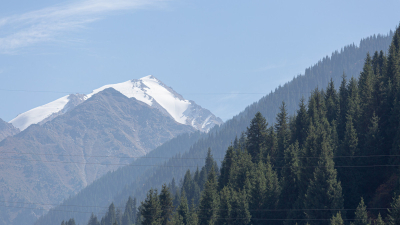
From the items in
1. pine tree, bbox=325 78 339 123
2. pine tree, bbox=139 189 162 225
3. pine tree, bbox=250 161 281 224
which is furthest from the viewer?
pine tree, bbox=325 78 339 123

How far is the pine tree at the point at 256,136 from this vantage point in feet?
277

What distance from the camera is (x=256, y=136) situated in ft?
284

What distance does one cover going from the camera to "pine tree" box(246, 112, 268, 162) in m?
84.5

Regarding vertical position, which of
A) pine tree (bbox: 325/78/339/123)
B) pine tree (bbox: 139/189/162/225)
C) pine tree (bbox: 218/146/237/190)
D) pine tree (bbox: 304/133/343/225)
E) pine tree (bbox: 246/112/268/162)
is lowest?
pine tree (bbox: 139/189/162/225)

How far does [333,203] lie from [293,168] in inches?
436

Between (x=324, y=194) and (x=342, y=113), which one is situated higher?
(x=342, y=113)

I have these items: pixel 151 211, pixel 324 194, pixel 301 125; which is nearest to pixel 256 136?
pixel 301 125

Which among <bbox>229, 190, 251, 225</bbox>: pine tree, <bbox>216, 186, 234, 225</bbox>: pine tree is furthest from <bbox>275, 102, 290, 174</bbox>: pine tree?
<bbox>229, 190, 251, 225</bbox>: pine tree

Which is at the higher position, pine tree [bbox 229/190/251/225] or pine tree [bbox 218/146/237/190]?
pine tree [bbox 218/146/237/190]

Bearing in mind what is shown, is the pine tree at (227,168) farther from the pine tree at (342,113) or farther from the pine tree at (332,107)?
the pine tree at (342,113)

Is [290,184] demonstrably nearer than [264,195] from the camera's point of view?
Yes

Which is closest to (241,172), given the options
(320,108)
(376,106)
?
(320,108)

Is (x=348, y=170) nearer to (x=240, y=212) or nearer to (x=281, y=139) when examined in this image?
(x=240, y=212)

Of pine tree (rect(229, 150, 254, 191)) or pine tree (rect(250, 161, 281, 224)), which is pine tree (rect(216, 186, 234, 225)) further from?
pine tree (rect(229, 150, 254, 191))
